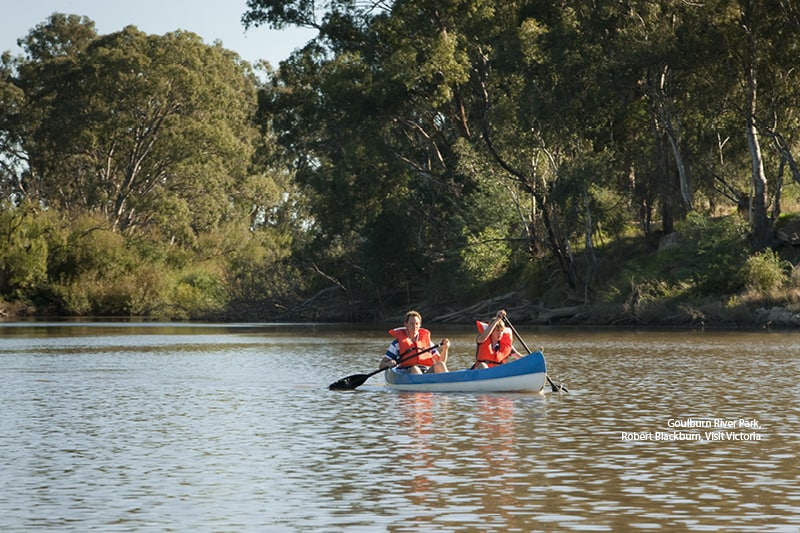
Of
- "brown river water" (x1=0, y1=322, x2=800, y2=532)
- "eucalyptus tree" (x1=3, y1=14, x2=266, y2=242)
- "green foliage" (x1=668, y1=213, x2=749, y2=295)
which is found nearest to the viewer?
"brown river water" (x1=0, y1=322, x2=800, y2=532)

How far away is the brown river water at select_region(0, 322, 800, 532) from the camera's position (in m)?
12.6


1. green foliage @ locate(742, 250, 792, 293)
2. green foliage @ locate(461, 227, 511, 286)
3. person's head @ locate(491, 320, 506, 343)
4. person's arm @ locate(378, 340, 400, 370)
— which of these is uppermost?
green foliage @ locate(461, 227, 511, 286)

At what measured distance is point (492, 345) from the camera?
27.3 metres

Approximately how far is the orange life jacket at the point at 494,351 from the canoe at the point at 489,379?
0.96 metres

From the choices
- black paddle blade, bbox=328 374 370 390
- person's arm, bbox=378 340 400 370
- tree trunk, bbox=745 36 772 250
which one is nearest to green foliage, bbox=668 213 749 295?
tree trunk, bbox=745 36 772 250

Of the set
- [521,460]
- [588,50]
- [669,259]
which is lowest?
[521,460]

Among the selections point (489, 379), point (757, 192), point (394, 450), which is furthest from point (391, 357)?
point (757, 192)

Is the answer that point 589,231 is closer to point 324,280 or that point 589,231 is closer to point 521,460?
point 324,280

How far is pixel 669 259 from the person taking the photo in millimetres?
58625

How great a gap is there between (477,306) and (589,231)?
8480mm

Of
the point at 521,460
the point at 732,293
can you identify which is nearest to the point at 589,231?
the point at 732,293

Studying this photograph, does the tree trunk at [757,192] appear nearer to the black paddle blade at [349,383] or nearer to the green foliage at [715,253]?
the green foliage at [715,253]

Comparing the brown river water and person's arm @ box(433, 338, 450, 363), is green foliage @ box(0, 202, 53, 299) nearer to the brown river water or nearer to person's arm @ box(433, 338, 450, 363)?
the brown river water

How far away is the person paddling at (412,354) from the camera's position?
27297 mm
